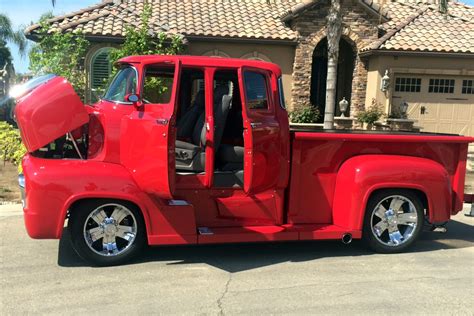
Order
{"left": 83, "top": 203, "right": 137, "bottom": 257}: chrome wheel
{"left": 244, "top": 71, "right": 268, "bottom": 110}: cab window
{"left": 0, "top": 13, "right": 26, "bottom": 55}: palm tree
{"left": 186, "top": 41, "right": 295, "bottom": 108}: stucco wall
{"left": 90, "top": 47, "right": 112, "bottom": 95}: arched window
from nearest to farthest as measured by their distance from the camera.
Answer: {"left": 83, "top": 203, "right": 137, "bottom": 257}: chrome wheel < {"left": 244, "top": 71, "right": 268, "bottom": 110}: cab window < {"left": 90, "top": 47, "right": 112, "bottom": 95}: arched window < {"left": 186, "top": 41, "right": 295, "bottom": 108}: stucco wall < {"left": 0, "top": 13, "right": 26, "bottom": 55}: palm tree

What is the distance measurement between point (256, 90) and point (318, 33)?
11.0m

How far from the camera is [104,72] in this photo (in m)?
14.2

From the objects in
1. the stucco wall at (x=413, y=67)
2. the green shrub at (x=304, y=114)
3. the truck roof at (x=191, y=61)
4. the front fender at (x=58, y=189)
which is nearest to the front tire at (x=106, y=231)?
the front fender at (x=58, y=189)

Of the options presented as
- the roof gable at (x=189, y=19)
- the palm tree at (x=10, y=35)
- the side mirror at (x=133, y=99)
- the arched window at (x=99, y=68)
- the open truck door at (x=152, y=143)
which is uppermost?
the palm tree at (x=10, y=35)

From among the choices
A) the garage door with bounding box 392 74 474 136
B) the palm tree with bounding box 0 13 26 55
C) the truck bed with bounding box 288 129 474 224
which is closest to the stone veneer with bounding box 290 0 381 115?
the garage door with bounding box 392 74 474 136

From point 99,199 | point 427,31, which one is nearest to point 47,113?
point 99,199

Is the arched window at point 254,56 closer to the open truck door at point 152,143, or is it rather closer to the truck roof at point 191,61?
the truck roof at point 191,61

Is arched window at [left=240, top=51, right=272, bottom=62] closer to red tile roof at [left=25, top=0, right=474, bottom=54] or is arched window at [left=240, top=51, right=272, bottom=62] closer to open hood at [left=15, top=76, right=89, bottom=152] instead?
red tile roof at [left=25, top=0, right=474, bottom=54]

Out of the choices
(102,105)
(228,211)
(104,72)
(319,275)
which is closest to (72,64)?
(104,72)

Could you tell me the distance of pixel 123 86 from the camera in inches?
204

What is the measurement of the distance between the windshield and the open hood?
0.42 metres

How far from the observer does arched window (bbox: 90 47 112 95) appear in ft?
46.4

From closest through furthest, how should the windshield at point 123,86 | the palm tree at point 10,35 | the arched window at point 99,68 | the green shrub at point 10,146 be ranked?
the windshield at point 123,86
the green shrub at point 10,146
the arched window at point 99,68
the palm tree at point 10,35

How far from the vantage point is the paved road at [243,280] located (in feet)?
13.7
